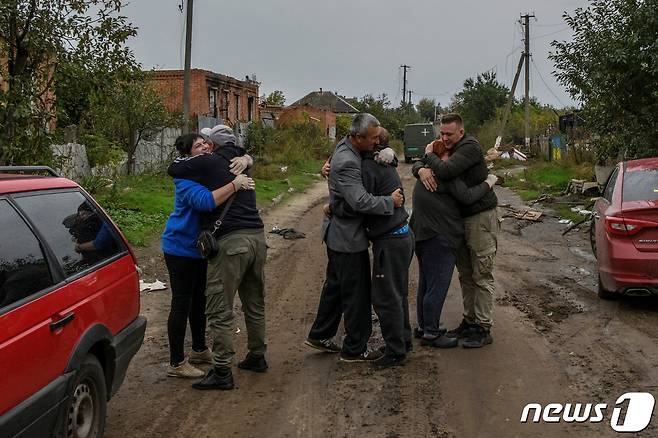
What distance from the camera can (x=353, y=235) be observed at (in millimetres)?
5707

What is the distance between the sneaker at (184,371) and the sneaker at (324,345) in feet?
3.17

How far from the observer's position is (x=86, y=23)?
8555 millimetres

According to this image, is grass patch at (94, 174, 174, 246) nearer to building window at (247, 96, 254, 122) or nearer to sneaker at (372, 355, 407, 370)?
sneaker at (372, 355, 407, 370)

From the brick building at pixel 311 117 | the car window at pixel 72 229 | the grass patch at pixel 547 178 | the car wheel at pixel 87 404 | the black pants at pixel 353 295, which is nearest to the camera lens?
→ the car wheel at pixel 87 404

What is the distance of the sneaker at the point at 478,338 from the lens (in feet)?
20.5

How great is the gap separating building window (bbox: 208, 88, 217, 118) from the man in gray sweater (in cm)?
3166

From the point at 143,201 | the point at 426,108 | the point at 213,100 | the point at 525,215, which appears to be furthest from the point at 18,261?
the point at 426,108

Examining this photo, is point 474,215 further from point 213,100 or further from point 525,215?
point 213,100

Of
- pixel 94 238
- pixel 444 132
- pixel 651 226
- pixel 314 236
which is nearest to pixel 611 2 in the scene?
pixel 314 236

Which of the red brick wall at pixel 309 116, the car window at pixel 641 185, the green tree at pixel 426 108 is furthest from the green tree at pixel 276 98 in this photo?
the car window at pixel 641 185

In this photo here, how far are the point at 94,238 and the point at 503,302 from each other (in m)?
5.07

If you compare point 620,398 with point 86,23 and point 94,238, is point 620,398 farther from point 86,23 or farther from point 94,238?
point 86,23

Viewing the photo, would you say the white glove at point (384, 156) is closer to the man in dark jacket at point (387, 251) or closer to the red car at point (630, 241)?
the man in dark jacket at point (387, 251)

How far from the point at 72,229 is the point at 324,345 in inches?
104
